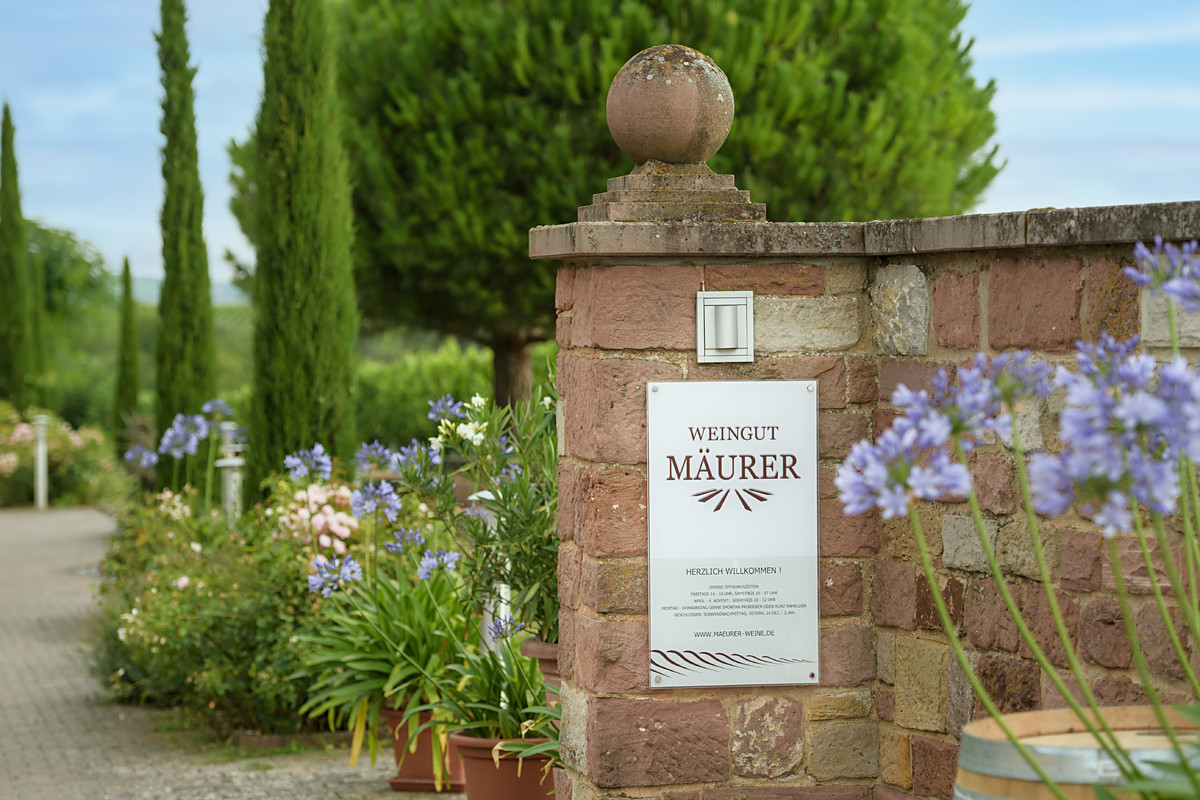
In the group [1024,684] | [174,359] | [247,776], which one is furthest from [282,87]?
[1024,684]

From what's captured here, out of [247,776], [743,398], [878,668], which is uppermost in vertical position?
[743,398]

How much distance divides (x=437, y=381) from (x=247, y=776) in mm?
10975

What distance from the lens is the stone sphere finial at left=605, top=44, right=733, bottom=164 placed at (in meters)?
3.71

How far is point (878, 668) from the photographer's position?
364cm

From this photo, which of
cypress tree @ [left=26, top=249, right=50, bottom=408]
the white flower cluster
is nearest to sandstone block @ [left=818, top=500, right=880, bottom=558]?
the white flower cluster

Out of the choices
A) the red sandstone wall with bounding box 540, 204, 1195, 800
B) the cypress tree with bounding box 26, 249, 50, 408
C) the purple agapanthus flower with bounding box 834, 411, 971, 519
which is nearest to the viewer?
the purple agapanthus flower with bounding box 834, 411, 971, 519

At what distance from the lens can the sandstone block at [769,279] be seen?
3.56 meters

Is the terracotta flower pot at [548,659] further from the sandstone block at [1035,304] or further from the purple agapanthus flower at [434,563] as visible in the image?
the sandstone block at [1035,304]

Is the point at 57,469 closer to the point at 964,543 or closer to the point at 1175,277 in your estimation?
the point at 964,543

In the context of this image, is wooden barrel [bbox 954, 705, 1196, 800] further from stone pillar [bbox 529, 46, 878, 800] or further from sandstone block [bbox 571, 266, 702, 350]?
sandstone block [bbox 571, 266, 702, 350]

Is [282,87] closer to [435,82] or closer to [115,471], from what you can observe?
[435,82]

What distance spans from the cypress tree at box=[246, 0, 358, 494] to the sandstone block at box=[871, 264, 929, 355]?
559 centimetres

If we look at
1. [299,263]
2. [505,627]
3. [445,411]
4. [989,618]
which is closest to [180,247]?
[299,263]

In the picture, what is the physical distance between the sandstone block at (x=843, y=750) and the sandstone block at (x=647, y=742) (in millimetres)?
314
